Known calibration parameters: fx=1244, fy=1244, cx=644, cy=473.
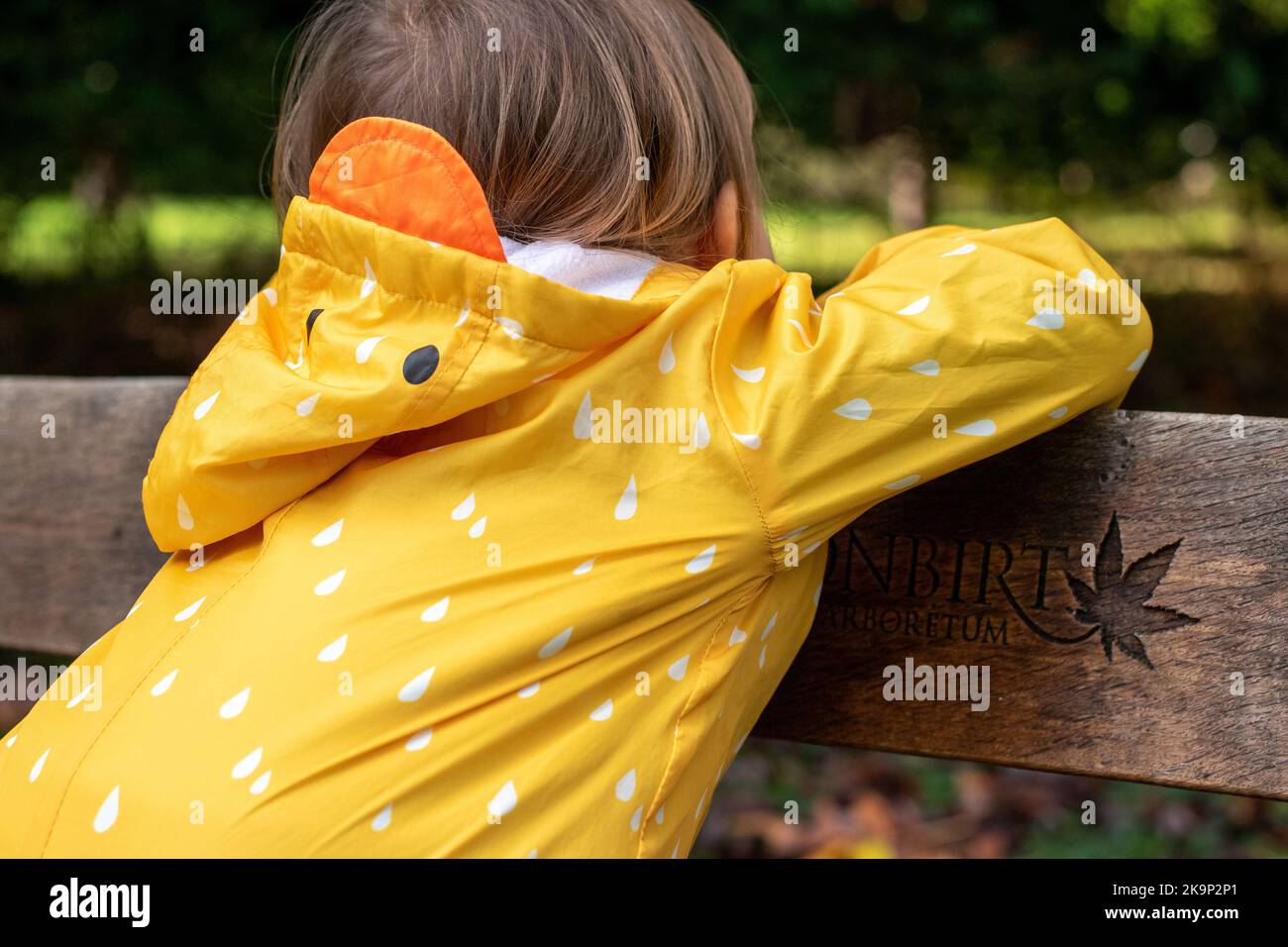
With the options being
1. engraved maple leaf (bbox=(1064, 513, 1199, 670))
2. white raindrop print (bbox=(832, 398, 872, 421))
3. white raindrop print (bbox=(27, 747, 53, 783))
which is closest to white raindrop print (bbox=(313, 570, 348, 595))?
white raindrop print (bbox=(27, 747, 53, 783))

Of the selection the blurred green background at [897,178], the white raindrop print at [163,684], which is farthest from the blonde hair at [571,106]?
the blurred green background at [897,178]

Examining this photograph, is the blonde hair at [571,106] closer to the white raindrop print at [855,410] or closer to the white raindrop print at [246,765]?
the white raindrop print at [855,410]

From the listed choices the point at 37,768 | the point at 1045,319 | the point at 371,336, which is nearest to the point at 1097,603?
the point at 1045,319

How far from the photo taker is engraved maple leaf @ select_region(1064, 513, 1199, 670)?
1375mm

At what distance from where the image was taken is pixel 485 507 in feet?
3.97

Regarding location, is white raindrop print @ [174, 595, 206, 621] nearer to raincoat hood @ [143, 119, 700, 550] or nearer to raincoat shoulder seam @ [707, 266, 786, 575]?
raincoat hood @ [143, 119, 700, 550]

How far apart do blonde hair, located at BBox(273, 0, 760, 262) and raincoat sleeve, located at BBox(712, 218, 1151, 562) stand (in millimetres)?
183

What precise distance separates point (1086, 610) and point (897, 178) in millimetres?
3390

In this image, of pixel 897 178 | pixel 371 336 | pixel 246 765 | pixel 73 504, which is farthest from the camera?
pixel 897 178

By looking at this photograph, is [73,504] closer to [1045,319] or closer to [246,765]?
[246,765]

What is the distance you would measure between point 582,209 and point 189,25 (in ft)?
9.70

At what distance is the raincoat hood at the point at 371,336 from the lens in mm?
1169

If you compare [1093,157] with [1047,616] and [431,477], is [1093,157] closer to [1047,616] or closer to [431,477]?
[1047,616]
